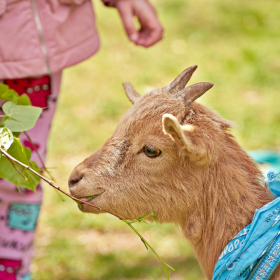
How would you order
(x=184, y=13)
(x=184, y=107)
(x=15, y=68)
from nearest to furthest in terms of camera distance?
(x=184, y=107), (x=15, y=68), (x=184, y=13)

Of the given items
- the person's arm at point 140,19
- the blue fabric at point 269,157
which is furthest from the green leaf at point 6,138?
the blue fabric at point 269,157

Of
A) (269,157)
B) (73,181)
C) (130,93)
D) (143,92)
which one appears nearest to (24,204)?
(73,181)

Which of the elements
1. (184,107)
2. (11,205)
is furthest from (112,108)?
(184,107)

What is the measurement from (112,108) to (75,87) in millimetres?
1038

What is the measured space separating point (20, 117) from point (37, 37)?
70 centimetres

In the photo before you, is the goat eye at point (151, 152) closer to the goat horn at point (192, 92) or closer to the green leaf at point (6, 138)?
the goat horn at point (192, 92)

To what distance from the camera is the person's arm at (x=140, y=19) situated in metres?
3.63

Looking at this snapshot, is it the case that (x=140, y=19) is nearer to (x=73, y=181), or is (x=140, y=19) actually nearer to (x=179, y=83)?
(x=179, y=83)

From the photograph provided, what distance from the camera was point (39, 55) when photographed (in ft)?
10.5

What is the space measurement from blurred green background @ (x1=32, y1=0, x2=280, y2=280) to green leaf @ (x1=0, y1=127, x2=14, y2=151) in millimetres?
493

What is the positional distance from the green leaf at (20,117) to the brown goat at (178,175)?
37cm

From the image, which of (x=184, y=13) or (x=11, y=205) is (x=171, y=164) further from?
(x=184, y=13)

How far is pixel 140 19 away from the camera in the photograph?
3.71 metres

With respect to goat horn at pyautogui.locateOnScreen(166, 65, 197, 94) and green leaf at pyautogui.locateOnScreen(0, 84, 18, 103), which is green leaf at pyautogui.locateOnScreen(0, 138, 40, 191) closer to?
green leaf at pyautogui.locateOnScreen(0, 84, 18, 103)
